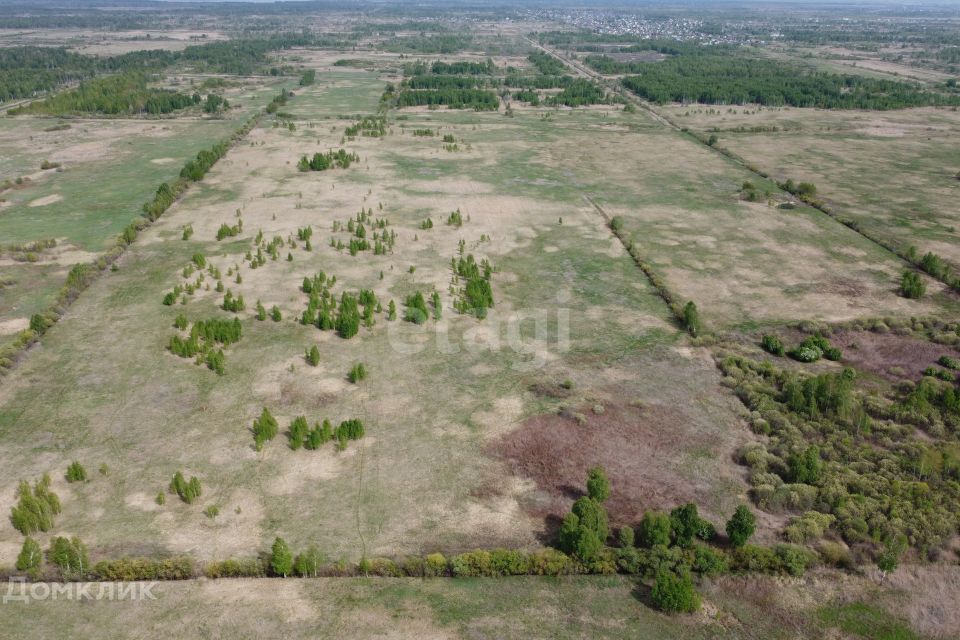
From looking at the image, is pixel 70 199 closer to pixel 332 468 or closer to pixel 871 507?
pixel 332 468

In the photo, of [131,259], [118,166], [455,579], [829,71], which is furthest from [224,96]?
[829,71]

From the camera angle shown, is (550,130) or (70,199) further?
(550,130)

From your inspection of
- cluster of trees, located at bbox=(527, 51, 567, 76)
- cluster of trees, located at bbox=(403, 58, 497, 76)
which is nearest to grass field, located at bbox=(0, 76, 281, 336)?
cluster of trees, located at bbox=(403, 58, 497, 76)

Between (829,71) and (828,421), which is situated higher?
(829,71)

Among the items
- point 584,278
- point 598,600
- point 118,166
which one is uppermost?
point 118,166

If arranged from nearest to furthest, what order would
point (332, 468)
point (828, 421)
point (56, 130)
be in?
point (332, 468)
point (828, 421)
point (56, 130)
